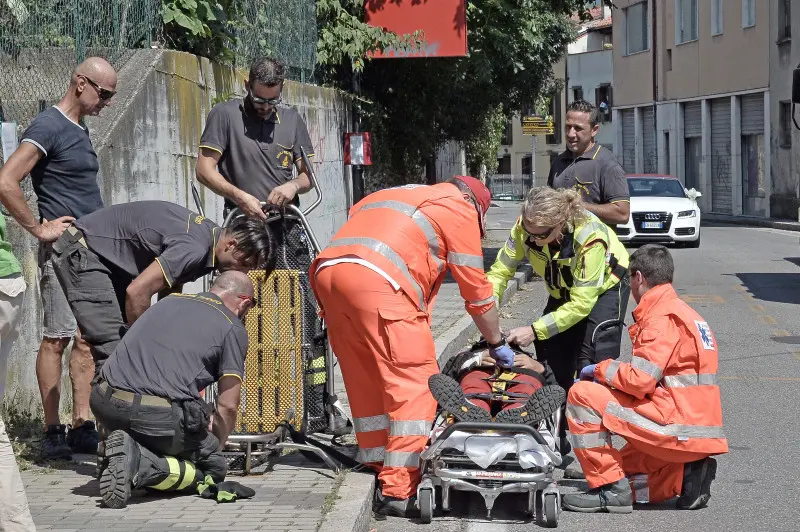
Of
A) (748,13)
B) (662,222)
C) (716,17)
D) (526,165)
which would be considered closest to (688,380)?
(662,222)

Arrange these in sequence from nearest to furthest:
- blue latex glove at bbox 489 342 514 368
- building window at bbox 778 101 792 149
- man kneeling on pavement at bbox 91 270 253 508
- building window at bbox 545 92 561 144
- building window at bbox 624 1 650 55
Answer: man kneeling on pavement at bbox 91 270 253 508 → blue latex glove at bbox 489 342 514 368 → building window at bbox 778 101 792 149 → building window at bbox 624 1 650 55 → building window at bbox 545 92 561 144

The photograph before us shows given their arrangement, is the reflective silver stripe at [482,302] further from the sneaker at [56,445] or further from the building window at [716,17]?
the building window at [716,17]

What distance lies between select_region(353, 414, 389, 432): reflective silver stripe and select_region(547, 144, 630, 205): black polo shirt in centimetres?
263

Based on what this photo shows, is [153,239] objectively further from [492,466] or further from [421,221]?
[492,466]

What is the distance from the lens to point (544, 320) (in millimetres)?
7000

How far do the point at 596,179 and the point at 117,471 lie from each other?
3.98 m

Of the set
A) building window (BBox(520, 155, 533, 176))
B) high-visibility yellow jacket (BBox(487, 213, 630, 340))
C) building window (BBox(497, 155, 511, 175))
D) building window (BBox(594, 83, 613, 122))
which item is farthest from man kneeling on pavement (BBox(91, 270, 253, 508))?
building window (BBox(497, 155, 511, 175))

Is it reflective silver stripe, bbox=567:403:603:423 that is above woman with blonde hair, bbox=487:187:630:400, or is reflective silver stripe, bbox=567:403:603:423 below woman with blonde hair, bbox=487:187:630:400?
below

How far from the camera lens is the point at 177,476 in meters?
5.86

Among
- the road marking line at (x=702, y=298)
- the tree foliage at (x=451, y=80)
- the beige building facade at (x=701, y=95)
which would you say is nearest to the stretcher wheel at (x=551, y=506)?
the road marking line at (x=702, y=298)

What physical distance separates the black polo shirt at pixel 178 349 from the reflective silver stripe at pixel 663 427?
6.22ft

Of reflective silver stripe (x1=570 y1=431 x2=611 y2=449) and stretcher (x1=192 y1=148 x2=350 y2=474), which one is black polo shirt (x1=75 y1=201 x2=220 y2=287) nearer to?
stretcher (x1=192 y1=148 x2=350 y2=474)

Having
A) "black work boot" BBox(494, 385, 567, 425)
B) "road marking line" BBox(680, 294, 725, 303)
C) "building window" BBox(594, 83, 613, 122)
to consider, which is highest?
"building window" BBox(594, 83, 613, 122)

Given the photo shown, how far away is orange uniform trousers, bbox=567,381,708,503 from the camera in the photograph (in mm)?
6191
